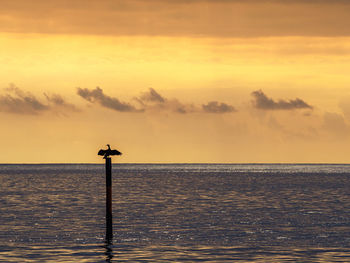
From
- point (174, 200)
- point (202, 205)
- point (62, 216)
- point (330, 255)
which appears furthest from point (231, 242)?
point (174, 200)

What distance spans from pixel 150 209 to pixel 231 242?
27.6 metres

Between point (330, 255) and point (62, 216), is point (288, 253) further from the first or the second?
point (62, 216)

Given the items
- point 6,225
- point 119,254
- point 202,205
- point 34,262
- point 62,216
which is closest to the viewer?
point 34,262

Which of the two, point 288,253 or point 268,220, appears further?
point 268,220

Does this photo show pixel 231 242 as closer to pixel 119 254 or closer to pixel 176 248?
pixel 176 248

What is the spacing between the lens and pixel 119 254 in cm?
4112

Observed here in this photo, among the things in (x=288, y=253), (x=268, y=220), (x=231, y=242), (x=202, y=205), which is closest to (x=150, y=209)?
(x=202, y=205)

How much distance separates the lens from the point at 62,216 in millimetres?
64438

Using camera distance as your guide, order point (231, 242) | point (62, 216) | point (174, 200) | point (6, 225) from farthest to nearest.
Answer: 1. point (174, 200)
2. point (62, 216)
3. point (6, 225)
4. point (231, 242)

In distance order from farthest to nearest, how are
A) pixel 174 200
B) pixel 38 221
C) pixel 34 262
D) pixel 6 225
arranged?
1. pixel 174 200
2. pixel 38 221
3. pixel 6 225
4. pixel 34 262

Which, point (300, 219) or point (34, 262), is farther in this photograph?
point (300, 219)

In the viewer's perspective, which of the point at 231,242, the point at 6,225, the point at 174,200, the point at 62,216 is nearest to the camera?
the point at 231,242

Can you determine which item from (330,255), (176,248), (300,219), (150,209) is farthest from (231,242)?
(150,209)

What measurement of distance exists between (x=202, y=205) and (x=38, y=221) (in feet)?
79.3
